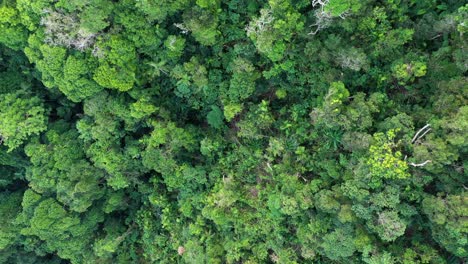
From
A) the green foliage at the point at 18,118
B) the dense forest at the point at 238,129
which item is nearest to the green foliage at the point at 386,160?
the dense forest at the point at 238,129

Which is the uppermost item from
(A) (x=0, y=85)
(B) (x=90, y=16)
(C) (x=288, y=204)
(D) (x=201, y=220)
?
(B) (x=90, y=16)

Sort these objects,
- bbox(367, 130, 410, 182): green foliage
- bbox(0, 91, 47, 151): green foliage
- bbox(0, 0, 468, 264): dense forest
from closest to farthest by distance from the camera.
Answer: bbox(367, 130, 410, 182): green foliage, bbox(0, 0, 468, 264): dense forest, bbox(0, 91, 47, 151): green foliage

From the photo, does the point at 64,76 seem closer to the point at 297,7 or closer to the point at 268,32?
the point at 268,32


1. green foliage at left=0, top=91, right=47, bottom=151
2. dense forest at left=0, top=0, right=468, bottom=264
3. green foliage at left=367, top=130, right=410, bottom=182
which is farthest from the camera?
green foliage at left=0, top=91, right=47, bottom=151

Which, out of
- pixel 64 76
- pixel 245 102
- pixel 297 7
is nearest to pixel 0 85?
pixel 64 76

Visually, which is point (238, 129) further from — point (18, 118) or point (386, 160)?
point (18, 118)

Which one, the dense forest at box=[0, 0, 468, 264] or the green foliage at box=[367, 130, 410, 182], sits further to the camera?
the dense forest at box=[0, 0, 468, 264]

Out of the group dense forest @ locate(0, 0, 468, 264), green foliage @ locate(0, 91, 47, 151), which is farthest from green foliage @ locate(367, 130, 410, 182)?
green foliage @ locate(0, 91, 47, 151)

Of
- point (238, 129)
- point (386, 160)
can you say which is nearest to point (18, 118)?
point (238, 129)

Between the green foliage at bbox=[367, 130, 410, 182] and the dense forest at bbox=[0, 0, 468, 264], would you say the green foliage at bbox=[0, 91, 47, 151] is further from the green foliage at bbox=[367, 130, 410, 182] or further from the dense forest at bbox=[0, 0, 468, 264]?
the green foliage at bbox=[367, 130, 410, 182]

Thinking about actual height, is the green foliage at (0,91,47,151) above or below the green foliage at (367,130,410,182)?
above
